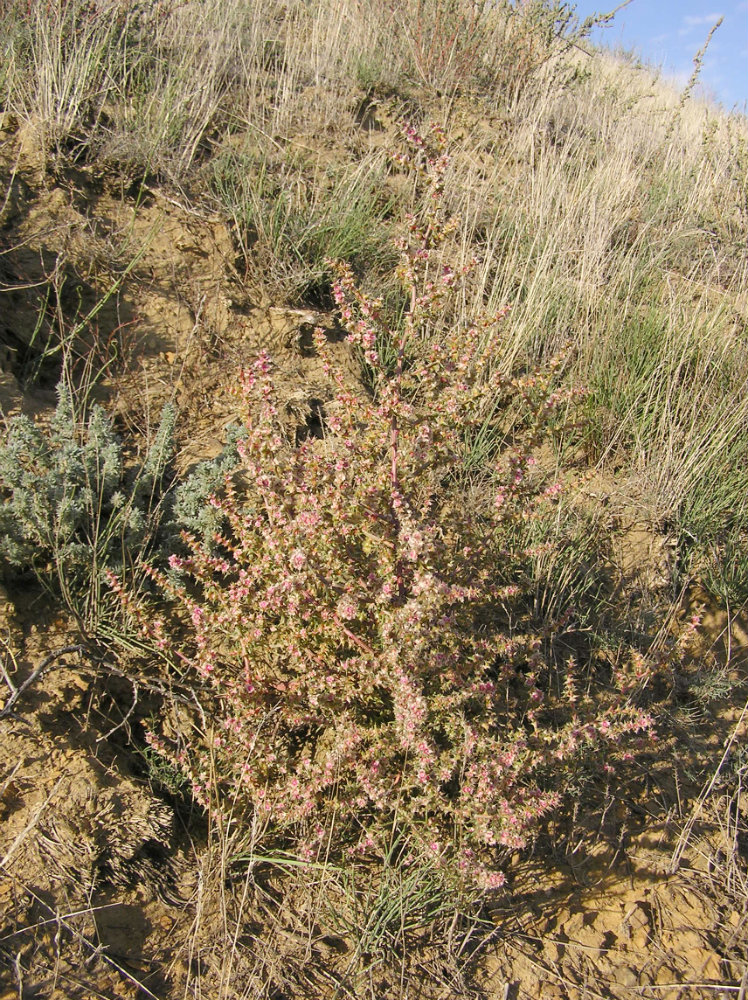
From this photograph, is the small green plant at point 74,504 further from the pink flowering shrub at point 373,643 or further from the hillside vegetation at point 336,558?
the pink flowering shrub at point 373,643

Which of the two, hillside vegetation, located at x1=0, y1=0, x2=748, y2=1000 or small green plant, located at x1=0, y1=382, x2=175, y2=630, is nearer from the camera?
hillside vegetation, located at x1=0, y1=0, x2=748, y2=1000

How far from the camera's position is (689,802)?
276 cm

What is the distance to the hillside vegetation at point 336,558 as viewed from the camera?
2.08 m

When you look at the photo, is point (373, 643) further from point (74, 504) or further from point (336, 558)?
point (74, 504)

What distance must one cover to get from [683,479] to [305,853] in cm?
233

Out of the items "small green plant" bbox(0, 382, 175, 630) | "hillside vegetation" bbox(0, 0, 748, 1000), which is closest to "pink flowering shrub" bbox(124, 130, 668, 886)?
"hillside vegetation" bbox(0, 0, 748, 1000)

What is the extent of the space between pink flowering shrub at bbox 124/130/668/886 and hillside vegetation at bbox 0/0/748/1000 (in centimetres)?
2

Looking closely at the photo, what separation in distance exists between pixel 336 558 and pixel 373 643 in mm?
323

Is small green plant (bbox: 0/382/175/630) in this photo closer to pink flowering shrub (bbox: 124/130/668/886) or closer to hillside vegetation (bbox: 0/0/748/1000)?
hillside vegetation (bbox: 0/0/748/1000)

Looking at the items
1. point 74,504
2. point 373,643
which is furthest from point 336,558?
point 74,504

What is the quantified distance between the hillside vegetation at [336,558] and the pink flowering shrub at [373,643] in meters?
0.02

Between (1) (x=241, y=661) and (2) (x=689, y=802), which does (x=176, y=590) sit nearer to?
(1) (x=241, y=661)

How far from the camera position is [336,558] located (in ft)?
7.14

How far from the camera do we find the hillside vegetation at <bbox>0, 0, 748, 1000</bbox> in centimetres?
208
